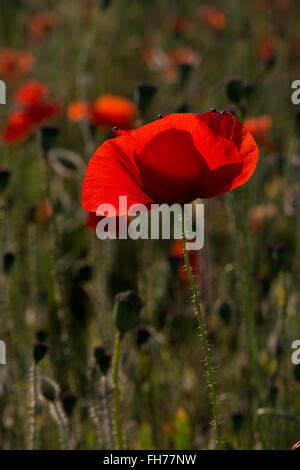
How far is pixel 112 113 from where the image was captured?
77.0 inches

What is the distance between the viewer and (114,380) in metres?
0.88

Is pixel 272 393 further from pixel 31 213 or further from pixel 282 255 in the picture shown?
pixel 31 213

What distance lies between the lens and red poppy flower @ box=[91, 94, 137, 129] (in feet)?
6.28

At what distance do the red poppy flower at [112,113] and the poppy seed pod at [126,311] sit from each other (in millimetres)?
1039

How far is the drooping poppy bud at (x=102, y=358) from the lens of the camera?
1.00 m

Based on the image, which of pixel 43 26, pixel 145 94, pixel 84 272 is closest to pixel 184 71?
pixel 145 94

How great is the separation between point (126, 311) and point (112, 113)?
115cm

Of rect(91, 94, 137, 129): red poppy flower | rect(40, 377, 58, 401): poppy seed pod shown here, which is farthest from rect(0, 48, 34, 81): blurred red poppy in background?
rect(40, 377, 58, 401): poppy seed pod

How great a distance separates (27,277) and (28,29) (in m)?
2.24

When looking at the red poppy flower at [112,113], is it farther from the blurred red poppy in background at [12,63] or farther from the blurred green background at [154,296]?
the blurred red poppy in background at [12,63]

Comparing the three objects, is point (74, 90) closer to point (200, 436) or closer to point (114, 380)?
point (200, 436)

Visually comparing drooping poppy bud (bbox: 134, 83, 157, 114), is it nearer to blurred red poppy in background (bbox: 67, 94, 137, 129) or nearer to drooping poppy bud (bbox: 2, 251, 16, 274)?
drooping poppy bud (bbox: 2, 251, 16, 274)

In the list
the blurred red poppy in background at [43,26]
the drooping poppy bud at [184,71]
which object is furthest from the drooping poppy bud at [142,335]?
the blurred red poppy in background at [43,26]

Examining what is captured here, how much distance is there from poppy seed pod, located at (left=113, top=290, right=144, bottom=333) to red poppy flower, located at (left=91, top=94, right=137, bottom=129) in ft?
3.41
